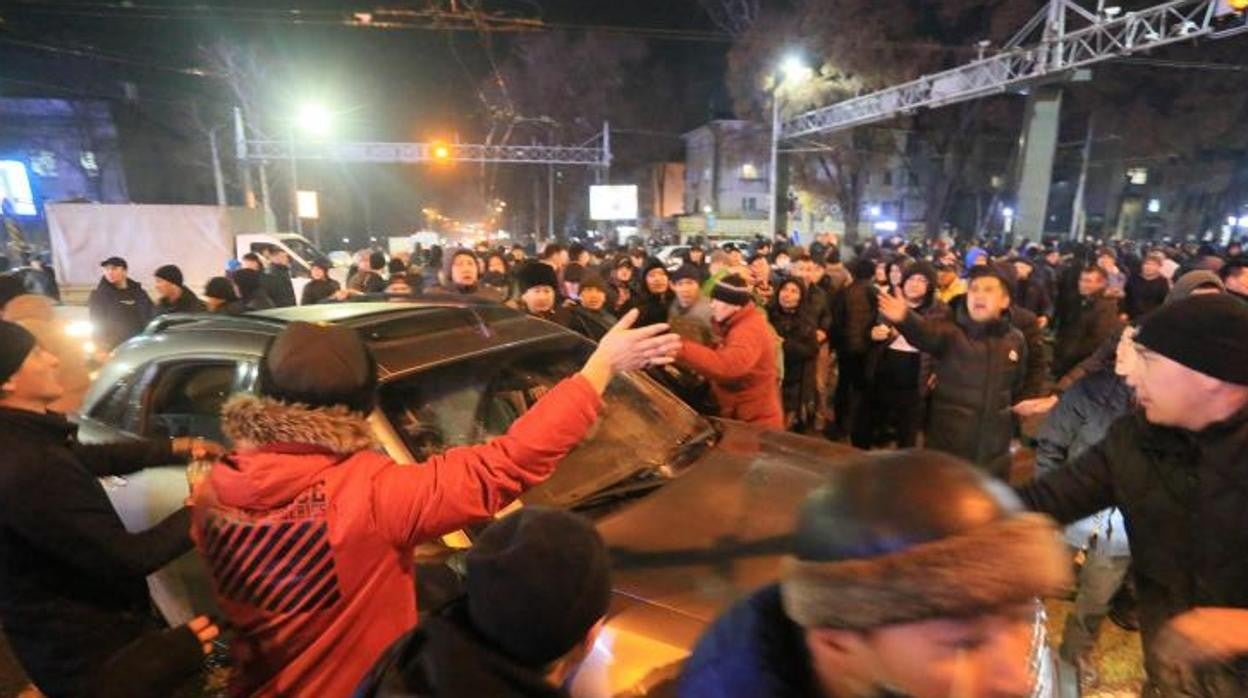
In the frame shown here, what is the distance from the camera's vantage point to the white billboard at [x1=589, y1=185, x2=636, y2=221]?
33.7 meters

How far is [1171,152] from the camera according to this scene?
3070 centimetres

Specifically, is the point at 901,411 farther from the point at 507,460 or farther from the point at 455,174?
the point at 455,174

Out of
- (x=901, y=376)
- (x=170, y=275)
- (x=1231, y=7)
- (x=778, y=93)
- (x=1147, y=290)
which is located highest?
(x=778, y=93)

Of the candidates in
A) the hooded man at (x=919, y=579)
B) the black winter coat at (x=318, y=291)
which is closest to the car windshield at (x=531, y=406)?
the hooded man at (x=919, y=579)

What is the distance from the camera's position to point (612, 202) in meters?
34.0

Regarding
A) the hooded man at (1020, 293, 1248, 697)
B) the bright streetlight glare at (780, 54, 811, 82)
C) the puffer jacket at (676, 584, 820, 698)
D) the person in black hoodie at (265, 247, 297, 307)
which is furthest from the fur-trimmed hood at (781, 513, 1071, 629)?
the bright streetlight glare at (780, 54, 811, 82)

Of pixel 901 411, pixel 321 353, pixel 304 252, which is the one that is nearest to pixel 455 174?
pixel 304 252

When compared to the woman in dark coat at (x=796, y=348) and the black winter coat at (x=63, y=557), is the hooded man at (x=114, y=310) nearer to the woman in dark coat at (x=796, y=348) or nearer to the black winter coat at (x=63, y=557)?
the black winter coat at (x=63, y=557)

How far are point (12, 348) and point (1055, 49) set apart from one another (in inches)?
748

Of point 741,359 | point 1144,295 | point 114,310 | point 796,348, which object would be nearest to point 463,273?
point 796,348

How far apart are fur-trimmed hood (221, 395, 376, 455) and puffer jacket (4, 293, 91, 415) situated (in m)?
1.77

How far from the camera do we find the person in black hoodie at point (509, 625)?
1.15 meters

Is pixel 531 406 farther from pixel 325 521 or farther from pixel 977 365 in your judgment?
Answer: pixel 977 365

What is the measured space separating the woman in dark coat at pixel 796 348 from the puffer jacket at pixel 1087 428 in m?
3.23
